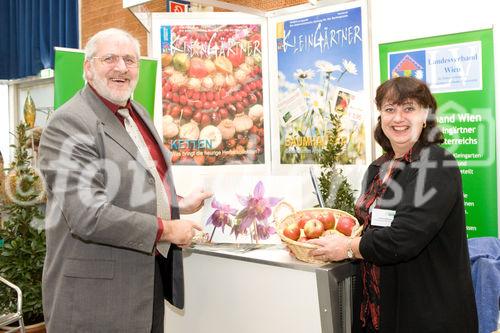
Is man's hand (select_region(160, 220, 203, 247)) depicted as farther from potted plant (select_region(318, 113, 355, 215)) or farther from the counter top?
potted plant (select_region(318, 113, 355, 215))

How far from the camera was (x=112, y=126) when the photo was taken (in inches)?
66.7

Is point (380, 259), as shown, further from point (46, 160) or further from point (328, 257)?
point (46, 160)

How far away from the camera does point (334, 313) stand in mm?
1881

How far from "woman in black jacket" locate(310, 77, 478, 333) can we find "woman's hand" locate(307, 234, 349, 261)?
0.02 meters

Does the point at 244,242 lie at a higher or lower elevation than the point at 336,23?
lower

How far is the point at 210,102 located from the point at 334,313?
4.88 ft

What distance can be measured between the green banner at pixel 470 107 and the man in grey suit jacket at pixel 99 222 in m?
1.49

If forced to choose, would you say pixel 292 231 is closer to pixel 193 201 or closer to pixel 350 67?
pixel 193 201

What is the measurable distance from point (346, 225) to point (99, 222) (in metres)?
0.92

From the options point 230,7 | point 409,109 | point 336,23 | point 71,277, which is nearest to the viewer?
point 71,277

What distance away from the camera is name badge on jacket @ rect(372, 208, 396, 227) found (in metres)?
1.68

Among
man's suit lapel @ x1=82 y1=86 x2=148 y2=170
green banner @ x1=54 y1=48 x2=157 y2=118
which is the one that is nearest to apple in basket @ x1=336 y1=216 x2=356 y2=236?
man's suit lapel @ x1=82 y1=86 x2=148 y2=170

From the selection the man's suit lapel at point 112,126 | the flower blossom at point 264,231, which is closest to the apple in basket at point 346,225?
the flower blossom at point 264,231

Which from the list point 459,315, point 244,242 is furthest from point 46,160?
point 459,315
